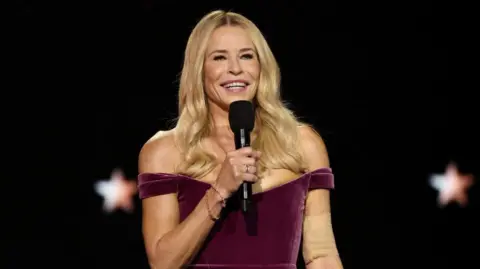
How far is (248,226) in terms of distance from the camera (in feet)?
6.89

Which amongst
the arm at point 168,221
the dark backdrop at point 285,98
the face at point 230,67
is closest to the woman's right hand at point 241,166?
the arm at point 168,221

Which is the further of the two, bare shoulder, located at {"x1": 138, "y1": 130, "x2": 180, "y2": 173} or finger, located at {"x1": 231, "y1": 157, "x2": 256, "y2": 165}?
bare shoulder, located at {"x1": 138, "y1": 130, "x2": 180, "y2": 173}

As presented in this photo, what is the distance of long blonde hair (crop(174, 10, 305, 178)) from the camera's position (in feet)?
7.20

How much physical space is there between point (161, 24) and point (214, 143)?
187cm

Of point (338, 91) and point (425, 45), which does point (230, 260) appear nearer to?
point (338, 91)

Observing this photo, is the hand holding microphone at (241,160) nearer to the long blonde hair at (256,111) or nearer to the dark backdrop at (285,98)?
the long blonde hair at (256,111)

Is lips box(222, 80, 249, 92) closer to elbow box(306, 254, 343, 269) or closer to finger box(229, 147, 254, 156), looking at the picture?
finger box(229, 147, 254, 156)

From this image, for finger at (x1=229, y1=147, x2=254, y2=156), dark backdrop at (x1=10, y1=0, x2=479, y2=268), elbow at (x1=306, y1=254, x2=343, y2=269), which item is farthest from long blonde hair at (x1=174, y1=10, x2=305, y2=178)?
dark backdrop at (x1=10, y1=0, x2=479, y2=268)

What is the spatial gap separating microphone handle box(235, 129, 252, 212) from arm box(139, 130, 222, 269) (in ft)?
0.46

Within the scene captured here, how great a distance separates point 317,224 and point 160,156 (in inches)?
17.9

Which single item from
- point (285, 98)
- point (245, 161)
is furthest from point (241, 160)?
point (285, 98)

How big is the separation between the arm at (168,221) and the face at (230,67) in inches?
7.5

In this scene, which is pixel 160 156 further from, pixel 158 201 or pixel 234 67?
pixel 234 67

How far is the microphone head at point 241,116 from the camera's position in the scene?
6.15 feet
